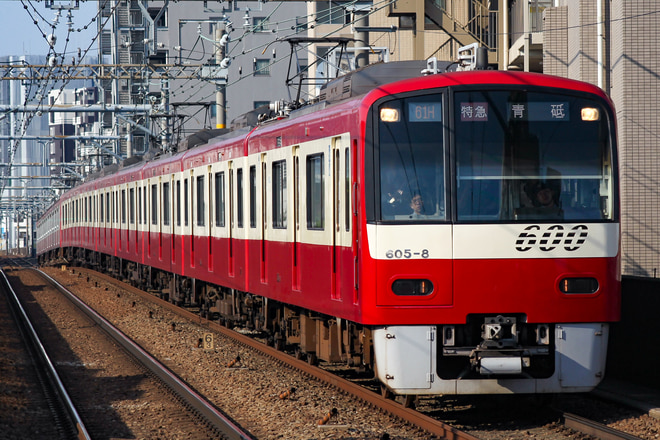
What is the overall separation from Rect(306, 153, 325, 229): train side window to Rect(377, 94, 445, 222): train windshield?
1626 millimetres

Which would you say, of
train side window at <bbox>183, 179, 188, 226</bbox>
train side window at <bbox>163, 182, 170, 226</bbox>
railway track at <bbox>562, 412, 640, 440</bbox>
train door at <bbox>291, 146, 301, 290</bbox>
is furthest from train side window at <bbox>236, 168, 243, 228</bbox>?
railway track at <bbox>562, 412, 640, 440</bbox>

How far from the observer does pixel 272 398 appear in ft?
32.0

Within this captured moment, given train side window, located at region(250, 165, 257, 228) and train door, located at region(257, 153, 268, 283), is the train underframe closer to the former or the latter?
train door, located at region(257, 153, 268, 283)

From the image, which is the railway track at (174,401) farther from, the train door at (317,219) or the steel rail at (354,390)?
the train door at (317,219)

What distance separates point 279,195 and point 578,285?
172 inches

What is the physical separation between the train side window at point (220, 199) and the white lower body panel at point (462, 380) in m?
7.11

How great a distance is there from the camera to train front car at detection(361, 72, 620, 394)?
26.1ft

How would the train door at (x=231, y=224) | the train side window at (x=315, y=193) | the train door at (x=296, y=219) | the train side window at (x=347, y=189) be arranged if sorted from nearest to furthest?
the train side window at (x=347, y=189) < the train side window at (x=315, y=193) < the train door at (x=296, y=219) < the train door at (x=231, y=224)

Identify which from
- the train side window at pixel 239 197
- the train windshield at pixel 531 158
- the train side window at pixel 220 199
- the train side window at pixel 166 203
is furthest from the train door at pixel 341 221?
the train side window at pixel 166 203

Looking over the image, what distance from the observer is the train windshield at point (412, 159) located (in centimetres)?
802

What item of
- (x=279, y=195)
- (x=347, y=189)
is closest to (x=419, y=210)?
(x=347, y=189)

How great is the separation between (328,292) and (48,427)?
110 inches

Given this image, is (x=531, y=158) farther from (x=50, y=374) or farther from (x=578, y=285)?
(x=50, y=374)

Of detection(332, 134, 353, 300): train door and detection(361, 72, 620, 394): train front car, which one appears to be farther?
detection(332, 134, 353, 300): train door
